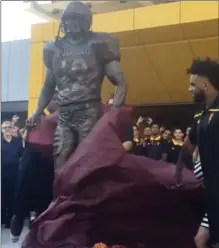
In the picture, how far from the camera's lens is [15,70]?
1520cm

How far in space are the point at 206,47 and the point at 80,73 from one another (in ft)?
22.6

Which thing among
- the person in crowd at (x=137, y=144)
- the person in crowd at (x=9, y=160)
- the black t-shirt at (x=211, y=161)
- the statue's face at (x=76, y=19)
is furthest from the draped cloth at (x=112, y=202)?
the person in crowd at (x=137, y=144)

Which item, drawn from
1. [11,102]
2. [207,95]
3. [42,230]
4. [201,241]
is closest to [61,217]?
[42,230]

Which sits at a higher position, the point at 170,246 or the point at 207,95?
the point at 207,95

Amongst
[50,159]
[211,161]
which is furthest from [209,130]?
[50,159]

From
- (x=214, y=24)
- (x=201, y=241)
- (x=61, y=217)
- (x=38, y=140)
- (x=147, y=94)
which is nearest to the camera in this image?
(x=201, y=241)

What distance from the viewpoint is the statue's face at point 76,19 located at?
202 inches

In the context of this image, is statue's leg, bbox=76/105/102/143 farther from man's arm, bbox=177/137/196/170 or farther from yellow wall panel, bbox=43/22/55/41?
yellow wall panel, bbox=43/22/55/41

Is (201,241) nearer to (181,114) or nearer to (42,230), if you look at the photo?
(42,230)

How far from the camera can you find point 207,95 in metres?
4.19

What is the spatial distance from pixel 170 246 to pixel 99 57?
1856 mm

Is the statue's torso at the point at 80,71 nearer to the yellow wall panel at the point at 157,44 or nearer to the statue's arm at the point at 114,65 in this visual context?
the statue's arm at the point at 114,65

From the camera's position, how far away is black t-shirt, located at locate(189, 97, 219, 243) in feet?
12.6

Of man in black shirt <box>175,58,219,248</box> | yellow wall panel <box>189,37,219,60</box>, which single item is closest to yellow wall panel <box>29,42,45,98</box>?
yellow wall panel <box>189,37,219,60</box>
